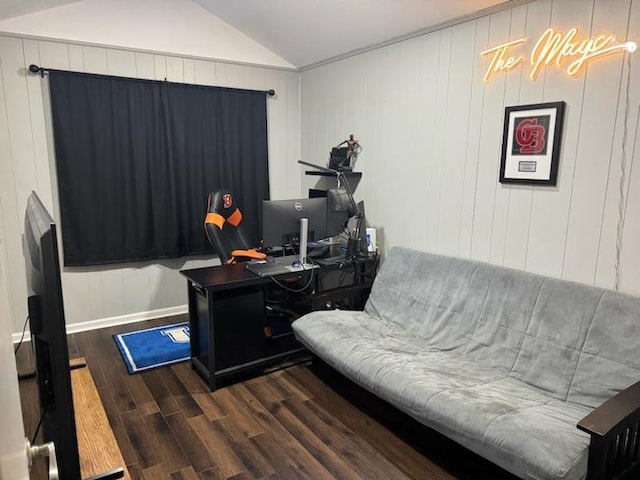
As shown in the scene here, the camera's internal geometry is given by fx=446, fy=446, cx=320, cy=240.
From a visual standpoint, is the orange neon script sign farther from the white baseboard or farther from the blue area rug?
the white baseboard

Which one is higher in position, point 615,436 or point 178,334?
point 615,436

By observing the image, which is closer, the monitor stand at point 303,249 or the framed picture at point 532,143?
the framed picture at point 532,143

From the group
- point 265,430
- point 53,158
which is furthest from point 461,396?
point 53,158

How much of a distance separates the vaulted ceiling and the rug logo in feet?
8.19

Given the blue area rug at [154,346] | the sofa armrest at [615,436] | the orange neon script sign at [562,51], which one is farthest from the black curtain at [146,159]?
the sofa armrest at [615,436]

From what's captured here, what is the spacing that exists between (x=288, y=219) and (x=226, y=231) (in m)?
1.00

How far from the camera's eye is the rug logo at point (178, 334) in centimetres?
364

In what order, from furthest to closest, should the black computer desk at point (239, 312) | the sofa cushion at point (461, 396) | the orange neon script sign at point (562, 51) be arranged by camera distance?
1. the black computer desk at point (239, 312)
2. the orange neon script sign at point (562, 51)
3. the sofa cushion at point (461, 396)

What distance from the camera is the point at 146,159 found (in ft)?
12.6

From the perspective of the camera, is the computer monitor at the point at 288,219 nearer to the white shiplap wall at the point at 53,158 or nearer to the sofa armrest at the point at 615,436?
the white shiplap wall at the point at 53,158

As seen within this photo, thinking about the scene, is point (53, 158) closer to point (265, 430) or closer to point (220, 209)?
point (220, 209)

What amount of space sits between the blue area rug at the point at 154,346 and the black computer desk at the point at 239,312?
32cm

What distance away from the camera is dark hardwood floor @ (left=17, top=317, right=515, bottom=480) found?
2.16 meters

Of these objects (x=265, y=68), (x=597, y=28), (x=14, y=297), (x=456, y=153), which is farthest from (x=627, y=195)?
(x=14, y=297)
